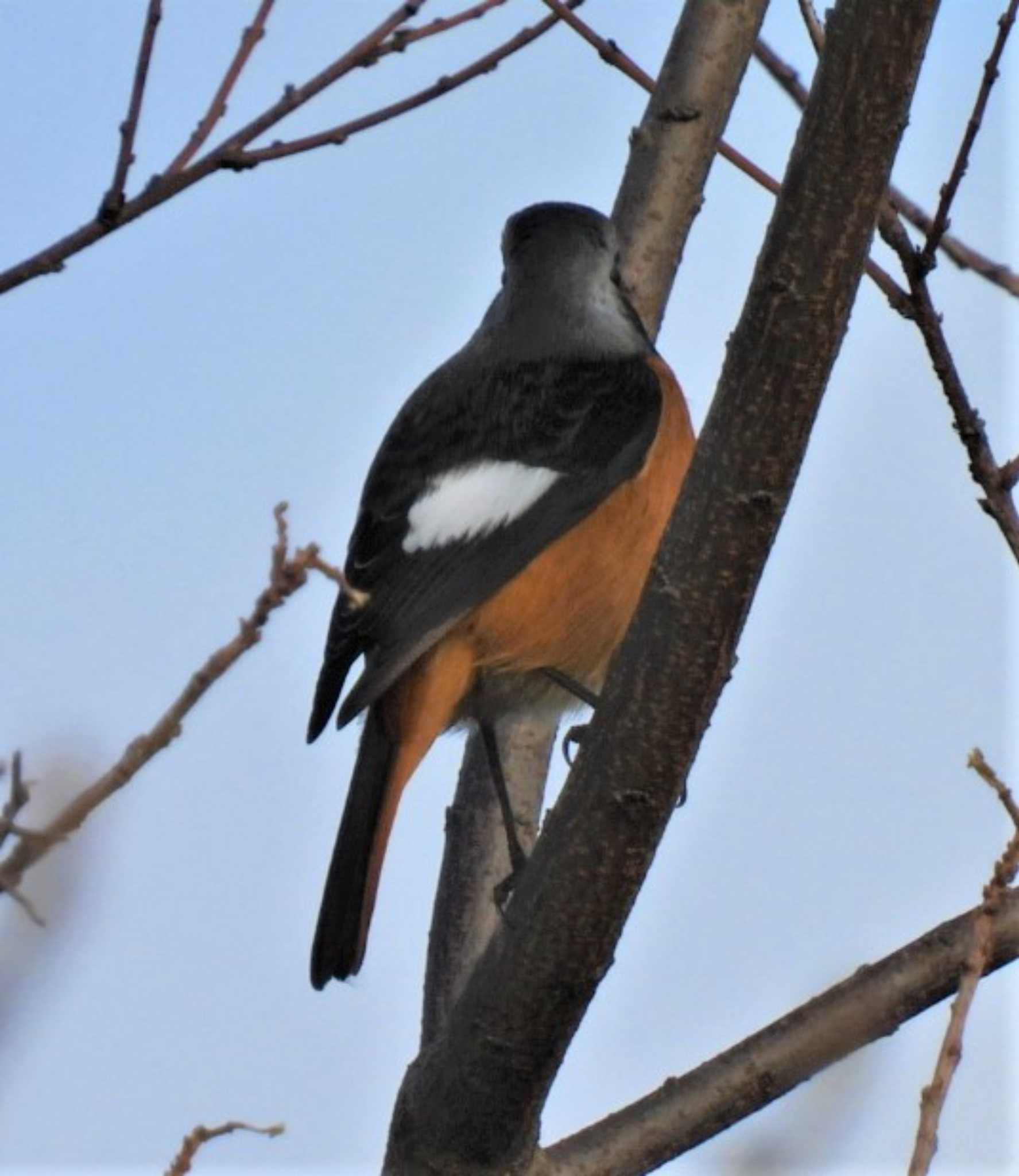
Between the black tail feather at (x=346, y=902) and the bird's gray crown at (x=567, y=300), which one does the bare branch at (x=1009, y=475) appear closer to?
the black tail feather at (x=346, y=902)

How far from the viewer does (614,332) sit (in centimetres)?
513

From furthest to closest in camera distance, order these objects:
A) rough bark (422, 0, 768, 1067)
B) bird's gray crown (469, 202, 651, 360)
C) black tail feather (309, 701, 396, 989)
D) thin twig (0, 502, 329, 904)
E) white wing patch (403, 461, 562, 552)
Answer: bird's gray crown (469, 202, 651, 360) → rough bark (422, 0, 768, 1067) → white wing patch (403, 461, 562, 552) → black tail feather (309, 701, 396, 989) → thin twig (0, 502, 329, 904)

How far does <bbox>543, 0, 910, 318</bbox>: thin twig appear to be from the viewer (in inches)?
125

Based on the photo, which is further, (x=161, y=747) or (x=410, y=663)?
(x=410, y=663)

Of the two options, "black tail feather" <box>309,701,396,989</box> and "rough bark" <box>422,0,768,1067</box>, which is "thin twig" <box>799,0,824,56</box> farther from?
"black tail feather" <box>309,701,396,989</box>

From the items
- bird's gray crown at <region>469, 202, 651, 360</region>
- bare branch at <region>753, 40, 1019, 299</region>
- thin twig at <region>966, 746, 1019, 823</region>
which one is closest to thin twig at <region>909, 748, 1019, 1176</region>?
thin twig at <region>966, 746, 1019, 823</region>

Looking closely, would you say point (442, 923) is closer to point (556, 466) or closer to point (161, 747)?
point (556, 466)

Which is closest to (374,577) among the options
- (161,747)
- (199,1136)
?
(199,1136)

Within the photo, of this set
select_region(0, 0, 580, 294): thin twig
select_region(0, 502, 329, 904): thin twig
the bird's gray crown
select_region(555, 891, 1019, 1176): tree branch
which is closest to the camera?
select_region(0, 502, 329, 904): thin twig

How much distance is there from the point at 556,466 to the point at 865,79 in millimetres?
1859

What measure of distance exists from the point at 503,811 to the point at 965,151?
2.00 m

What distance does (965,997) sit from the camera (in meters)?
2.16

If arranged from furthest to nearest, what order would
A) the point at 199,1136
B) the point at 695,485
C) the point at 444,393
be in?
the point at 444,393
the point at 695,485
the point at 199,1136

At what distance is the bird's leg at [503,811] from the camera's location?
441cm
